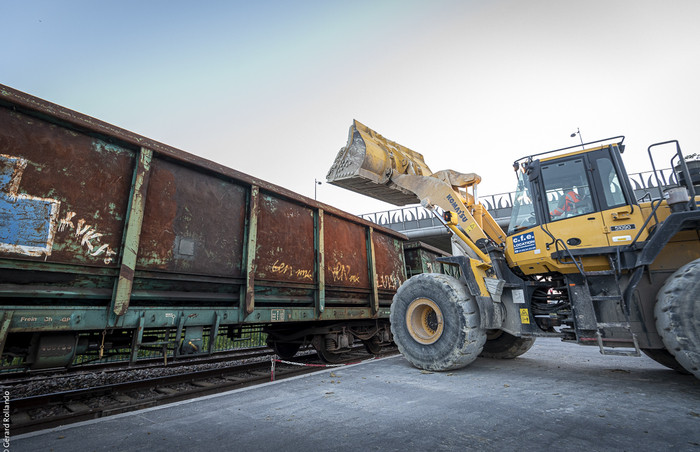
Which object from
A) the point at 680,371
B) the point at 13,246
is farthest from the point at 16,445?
the point at 680,371

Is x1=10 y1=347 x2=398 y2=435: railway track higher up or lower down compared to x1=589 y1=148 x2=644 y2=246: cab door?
lower down

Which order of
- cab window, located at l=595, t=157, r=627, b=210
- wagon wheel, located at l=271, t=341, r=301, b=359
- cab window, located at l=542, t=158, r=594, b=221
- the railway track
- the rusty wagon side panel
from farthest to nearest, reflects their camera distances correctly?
wagon wheel, located at l=271, t=341, r=301, b=359, cab window, located at l=542, t=158, r=594, b=221, cab window, located at l=595, t=157, r=627, b=210, the railway track, the rusty wagon side panel

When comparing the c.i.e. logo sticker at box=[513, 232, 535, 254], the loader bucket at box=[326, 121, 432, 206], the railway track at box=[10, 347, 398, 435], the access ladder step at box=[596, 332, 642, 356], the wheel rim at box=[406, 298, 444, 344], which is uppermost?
the loader bucket at box=[326, 121, 432, 206]

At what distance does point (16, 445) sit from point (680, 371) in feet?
22.9

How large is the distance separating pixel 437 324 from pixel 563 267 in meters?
1.97

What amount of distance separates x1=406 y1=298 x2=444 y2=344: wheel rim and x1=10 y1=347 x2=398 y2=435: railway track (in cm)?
204

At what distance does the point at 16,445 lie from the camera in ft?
7.62

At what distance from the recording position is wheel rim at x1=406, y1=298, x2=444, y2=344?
4.78m

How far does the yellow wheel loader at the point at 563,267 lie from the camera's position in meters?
3.48

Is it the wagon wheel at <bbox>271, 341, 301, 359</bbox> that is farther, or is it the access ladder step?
the wagon wheel at <bbox>271, 341, 301, 359</bbox>

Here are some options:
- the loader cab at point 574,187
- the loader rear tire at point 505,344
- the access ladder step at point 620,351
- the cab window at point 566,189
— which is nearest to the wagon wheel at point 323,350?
the loader rear tire at point 505,344

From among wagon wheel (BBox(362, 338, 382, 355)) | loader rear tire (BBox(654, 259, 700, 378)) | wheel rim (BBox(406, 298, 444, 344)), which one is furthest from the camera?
wagon wheel (BBox(362, 338, 382, 355))

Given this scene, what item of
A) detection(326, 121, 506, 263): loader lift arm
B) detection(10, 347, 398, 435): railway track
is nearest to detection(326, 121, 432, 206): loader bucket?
detection(326, 121, 506, 263): loader lift arm

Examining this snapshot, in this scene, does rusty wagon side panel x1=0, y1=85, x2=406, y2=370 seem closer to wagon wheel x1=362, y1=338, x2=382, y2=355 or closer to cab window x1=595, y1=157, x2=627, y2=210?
wagon wheel x1=362, y1=338, x2=382, y2=355
